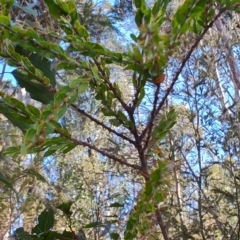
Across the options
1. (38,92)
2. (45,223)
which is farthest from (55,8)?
(45,223)

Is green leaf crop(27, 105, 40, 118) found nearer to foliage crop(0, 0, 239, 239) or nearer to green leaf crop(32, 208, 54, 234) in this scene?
foliage crop(0, 0, 239, 239)

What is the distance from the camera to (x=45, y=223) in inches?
27.2

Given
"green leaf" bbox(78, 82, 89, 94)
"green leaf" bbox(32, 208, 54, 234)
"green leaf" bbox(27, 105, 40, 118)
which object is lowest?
"green leaf" bbox(32, 208, 54, 234)

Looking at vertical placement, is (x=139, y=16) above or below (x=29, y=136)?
above

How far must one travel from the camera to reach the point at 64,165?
5.33 metres

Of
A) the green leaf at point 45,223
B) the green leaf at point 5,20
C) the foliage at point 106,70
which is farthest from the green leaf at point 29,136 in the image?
the green leaf at point 45,223

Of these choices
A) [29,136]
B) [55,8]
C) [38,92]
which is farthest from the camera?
[38,92]

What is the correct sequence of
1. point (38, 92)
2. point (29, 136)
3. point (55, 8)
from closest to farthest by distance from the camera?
point (29, 136)
point (55, 8)
point (38, 92)

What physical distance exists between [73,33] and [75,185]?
405cm

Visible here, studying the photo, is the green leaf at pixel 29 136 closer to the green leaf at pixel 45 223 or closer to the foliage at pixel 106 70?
the foliage at pixel 106 70

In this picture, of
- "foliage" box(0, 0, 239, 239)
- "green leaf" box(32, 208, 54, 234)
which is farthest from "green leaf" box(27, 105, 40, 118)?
"green leaf" box(32, 208, 54, 234)

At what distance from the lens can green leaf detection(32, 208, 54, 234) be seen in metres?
0.68

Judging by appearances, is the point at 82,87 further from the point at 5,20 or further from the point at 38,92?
the point at 38,92

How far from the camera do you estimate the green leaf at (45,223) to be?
0.68 meters
